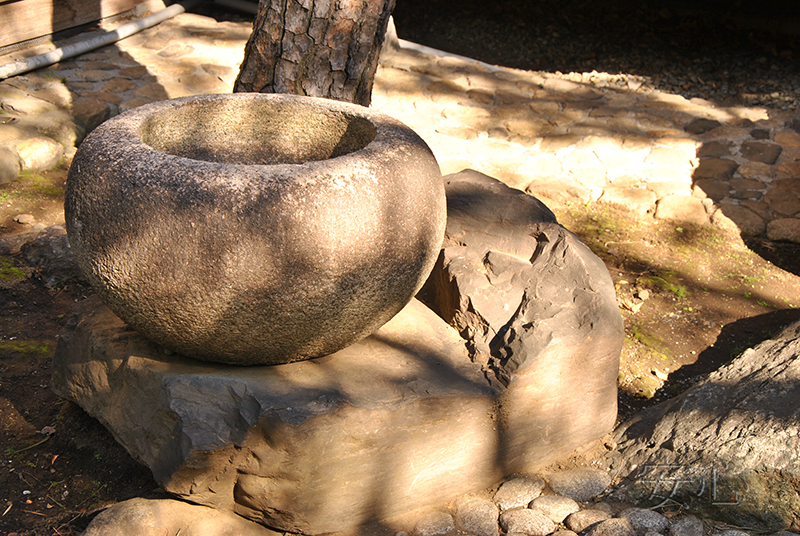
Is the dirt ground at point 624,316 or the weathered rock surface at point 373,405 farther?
the dirt ground at point 624,316

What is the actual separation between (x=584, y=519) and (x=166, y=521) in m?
1.21

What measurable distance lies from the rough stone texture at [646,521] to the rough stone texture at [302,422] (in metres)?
0.42

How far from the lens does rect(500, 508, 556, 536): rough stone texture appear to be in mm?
1939

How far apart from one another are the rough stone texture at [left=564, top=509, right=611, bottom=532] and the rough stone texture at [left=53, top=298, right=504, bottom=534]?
1.02ft

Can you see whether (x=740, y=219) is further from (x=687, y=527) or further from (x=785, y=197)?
(x=687, y=527)

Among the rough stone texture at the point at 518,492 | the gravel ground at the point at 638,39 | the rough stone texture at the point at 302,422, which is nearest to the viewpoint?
the rough stone texture at the point at 302,422

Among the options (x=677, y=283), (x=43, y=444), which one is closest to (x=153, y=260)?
(x=43, y=444)

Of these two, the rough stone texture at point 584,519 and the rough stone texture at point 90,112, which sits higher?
the rough stone texture at point 584,519

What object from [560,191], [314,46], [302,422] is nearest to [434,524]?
[302,422]

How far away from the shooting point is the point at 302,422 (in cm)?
174

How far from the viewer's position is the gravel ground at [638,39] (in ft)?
20.8

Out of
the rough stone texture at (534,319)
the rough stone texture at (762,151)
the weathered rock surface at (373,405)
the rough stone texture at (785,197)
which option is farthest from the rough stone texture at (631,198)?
the weathered rock surface at (373,405)

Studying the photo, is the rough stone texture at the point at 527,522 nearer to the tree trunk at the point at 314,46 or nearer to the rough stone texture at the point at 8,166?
the tree trunk at the point at 314,46

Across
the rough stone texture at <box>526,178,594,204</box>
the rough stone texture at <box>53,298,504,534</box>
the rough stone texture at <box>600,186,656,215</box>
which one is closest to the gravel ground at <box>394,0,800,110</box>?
the rough stone texture at <box>600,186,656,215</box>
